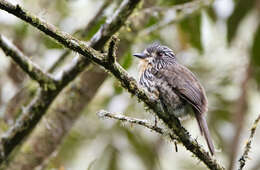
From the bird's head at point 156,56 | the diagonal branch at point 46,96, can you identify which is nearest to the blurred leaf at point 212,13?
the bird's head at point 156,56

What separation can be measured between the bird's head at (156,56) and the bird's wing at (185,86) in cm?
19

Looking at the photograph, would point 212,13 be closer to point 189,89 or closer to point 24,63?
point 189,89

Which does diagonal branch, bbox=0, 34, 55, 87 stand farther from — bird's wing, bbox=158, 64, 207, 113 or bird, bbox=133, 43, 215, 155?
bird's wing, bbox=158, 64, 207, 113

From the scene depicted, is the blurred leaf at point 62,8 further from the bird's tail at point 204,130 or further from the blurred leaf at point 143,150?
the bird's tail at point 204,130

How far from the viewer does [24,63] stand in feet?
9.22

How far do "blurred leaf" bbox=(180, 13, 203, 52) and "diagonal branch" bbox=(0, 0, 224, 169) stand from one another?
1.79 meters

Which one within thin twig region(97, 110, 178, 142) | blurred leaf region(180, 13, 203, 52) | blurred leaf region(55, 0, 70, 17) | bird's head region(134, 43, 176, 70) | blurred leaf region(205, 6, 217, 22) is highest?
blurred leaf region(55, 0, 70, 17)

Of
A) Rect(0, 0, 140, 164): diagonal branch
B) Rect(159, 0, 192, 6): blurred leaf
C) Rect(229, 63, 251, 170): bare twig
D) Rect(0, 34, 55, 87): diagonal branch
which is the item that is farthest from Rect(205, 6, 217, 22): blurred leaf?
Rect(0, 34, 55, 87): diagonal branch

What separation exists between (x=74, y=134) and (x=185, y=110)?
1984 mm

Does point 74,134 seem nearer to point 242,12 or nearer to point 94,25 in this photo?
point 94,25

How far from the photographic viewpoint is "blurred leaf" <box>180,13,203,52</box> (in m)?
4.13

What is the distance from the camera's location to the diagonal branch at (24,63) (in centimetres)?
263

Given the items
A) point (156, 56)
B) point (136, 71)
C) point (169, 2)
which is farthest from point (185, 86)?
point (136, 71)

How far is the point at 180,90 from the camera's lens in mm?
2943
